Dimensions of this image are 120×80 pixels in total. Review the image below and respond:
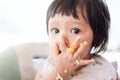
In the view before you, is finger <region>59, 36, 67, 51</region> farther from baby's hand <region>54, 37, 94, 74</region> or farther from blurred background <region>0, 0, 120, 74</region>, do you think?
blurred background <region>0, 0, 120, 74</region>

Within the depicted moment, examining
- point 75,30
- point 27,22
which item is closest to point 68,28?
point 75,30

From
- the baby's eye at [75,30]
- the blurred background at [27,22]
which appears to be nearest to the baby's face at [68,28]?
the baby's eye at [75,30]

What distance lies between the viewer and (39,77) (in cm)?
64

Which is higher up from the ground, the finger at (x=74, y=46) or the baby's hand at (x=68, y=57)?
the finger at (x=74, y=46)

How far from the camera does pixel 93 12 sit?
0.59 meters

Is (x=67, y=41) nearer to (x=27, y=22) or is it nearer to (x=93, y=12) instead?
(x=93, y=12)

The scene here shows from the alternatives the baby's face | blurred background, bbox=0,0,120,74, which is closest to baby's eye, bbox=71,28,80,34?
the baby's face

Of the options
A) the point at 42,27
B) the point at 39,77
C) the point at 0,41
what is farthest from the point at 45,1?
the point at 39,77

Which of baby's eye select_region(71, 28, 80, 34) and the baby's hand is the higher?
baby's eye select_region(71, 28, 80, 34)

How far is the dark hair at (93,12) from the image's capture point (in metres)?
0.58

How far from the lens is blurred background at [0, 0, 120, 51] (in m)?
0.90

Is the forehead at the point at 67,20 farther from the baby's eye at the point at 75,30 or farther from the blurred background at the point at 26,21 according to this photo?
the blurred background at the point at 26,21

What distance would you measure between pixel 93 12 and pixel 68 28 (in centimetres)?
9

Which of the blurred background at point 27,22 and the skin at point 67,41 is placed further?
the blurred background at point 27,22
